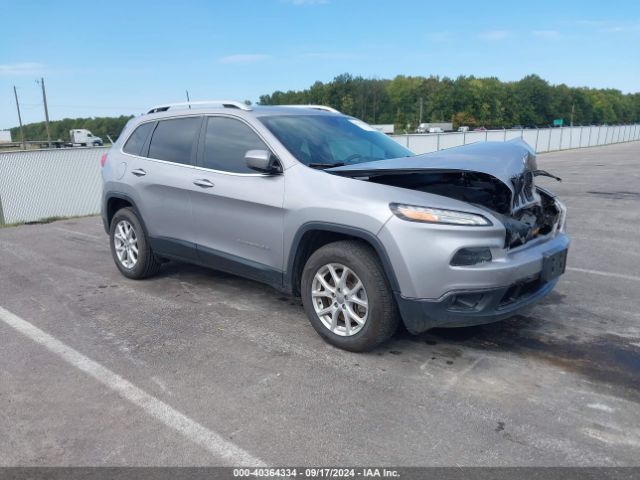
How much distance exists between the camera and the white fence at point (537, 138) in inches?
912

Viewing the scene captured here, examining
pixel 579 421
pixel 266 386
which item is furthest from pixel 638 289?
pixel 266 386

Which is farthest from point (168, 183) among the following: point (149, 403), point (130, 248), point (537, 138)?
point (537, 138)

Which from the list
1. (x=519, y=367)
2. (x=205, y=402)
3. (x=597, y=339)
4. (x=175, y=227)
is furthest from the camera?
(x=175, y=227)

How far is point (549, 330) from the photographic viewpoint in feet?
14.0

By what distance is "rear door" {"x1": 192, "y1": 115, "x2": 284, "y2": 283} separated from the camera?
422cm

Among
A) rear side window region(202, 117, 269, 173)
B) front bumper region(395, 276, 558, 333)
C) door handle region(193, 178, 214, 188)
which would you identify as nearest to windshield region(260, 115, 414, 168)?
rear side window region(202, 117, 269, 173)

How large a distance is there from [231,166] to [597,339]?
3.21m

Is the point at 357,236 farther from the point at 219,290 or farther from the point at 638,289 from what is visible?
the point at 638,289

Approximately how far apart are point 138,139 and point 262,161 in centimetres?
233

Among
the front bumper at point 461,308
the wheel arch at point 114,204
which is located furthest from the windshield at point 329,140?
the wheel arch at point 114,204

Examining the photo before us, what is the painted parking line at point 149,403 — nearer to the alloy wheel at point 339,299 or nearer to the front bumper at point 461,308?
the alloy wheel at point 339,299

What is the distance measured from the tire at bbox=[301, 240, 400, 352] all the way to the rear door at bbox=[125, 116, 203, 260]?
1.55 m

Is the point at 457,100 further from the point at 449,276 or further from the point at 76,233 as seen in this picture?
the point at 449,276

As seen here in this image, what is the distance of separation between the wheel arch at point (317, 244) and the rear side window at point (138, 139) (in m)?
2.49
